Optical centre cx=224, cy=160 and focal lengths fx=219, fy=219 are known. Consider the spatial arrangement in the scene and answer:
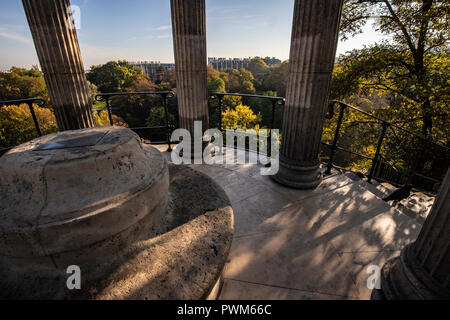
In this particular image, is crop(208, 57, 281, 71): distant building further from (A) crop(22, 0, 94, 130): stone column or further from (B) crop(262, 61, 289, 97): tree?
(A) crop(22, 0, 94, 130): stone column

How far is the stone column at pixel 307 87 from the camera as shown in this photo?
3018 millimetres

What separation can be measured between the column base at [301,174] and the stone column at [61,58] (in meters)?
3.89

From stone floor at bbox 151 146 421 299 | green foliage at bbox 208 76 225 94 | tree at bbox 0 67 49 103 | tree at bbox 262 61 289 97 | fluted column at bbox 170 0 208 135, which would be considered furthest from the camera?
tree at bbox 262 61 289 97

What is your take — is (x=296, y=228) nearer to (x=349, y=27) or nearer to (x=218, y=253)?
(x=218, y=253)

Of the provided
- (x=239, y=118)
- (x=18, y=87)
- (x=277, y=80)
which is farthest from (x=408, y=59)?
(x=18, y=87)

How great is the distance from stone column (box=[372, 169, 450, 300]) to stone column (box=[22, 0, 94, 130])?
4957mm

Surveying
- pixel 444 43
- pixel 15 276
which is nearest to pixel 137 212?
pixel 15 276

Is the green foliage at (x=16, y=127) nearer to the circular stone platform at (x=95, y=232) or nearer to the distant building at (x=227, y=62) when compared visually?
the circular stone platform at (x=95, y=232)

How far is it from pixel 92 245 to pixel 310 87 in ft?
10.8

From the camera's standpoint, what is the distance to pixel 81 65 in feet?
13.2

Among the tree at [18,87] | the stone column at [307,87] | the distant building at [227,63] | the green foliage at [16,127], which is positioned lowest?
the green foliage at [16,127]

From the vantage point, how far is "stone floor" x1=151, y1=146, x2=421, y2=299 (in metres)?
2.07
